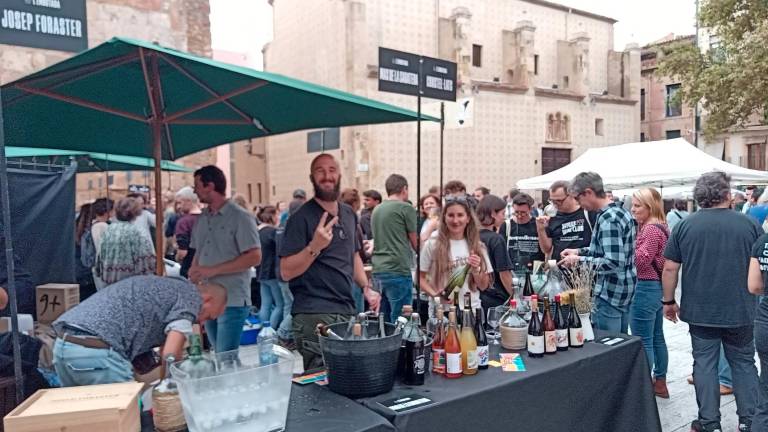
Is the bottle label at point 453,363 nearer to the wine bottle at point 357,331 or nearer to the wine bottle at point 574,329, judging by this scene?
the wine bottle at point 357,331

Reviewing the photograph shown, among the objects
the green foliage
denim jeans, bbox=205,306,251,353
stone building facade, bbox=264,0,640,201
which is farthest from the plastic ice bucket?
stone building facade, bbox=264,0,640,201

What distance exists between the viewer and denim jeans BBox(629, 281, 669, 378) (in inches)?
167

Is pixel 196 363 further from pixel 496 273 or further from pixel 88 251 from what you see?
pixel 88 251

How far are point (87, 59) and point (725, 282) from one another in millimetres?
3843

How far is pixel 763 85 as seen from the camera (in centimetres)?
1571

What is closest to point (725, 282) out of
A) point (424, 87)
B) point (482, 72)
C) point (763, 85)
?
point (424, 87)

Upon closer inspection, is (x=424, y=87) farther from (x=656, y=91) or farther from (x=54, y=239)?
(x=656, y=91)

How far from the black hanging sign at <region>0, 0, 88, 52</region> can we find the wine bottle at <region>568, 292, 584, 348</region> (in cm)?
280

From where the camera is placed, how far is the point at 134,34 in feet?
39.8

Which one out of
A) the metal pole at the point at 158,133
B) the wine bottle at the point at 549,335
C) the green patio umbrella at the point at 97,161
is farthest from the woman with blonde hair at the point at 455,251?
the green patio umbrella at the point at 97,161

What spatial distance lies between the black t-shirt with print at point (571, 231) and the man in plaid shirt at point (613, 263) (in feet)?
2.71

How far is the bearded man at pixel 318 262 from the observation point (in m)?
2.75

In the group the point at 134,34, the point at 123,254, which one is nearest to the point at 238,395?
the point at 123,254

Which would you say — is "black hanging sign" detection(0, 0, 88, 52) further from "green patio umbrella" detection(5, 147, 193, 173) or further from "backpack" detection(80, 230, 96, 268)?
"green patio umbrella" detection(5, 147, 193, 173)
